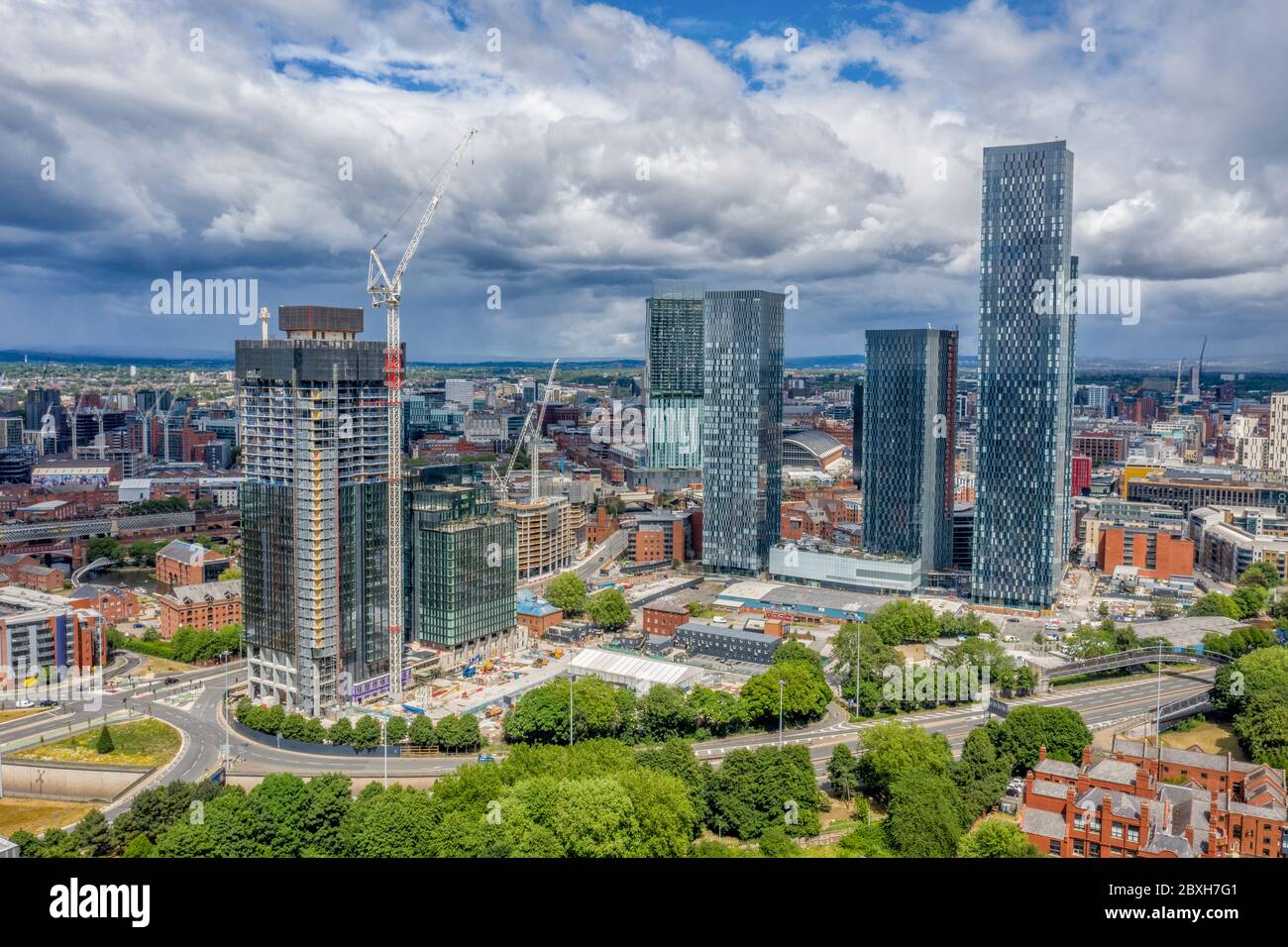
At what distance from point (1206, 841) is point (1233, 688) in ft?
28.8

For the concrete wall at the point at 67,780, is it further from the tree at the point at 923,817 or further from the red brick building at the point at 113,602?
the tree at the point at 923,817

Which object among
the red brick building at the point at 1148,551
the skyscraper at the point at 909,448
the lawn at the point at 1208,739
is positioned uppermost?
the skyscraper at the point at 909,448

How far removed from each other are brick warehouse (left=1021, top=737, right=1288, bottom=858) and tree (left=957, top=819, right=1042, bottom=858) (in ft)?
1.65

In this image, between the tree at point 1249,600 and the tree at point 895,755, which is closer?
the tree at point 895,755

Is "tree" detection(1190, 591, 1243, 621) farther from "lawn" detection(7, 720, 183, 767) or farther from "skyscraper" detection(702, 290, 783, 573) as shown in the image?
"lawn" detection(7, 720, 183, 767)

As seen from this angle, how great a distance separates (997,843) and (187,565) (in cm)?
2767

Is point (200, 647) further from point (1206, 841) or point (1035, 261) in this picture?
point (1035, 261)

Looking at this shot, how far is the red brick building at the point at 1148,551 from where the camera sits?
32156 millimetres

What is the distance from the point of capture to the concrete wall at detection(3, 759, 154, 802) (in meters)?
16.9

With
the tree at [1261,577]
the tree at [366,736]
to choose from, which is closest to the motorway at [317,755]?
the tree at [366,736]

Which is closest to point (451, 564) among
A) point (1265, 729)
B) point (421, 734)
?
point (421, 734)

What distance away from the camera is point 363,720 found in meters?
18.6

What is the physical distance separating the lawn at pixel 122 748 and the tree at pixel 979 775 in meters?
13.4
